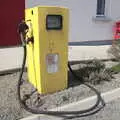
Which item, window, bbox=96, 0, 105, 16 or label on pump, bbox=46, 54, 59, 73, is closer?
label on pump, bbox=46, 54, 59, 73

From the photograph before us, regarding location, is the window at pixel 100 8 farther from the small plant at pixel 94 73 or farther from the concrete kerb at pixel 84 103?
the concrete kerb at pixel 84 103

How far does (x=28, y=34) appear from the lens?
5355 millimetres

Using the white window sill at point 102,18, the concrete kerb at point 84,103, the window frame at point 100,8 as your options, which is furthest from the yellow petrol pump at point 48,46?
the window frame at point 100,8

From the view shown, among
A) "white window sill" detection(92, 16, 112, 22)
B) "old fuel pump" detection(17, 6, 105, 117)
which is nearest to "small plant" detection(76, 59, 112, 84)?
"old fuel pump" detection(17, 6, 105, 117)

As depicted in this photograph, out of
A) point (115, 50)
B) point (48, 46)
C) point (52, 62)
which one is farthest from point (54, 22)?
point (115, 50)

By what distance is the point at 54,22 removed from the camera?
514 cm

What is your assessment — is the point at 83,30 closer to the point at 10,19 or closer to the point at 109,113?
the point at 10,19

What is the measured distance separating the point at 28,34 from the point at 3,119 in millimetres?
1649

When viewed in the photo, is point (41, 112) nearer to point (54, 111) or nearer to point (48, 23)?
point (54, 111)

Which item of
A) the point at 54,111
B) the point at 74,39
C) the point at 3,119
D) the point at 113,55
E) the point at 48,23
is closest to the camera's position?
the point at 3,119

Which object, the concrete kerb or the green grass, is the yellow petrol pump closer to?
the concrete kerb

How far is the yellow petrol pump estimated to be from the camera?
197 inches

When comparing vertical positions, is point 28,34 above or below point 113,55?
above

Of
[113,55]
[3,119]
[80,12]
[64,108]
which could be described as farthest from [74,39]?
[3,119]
